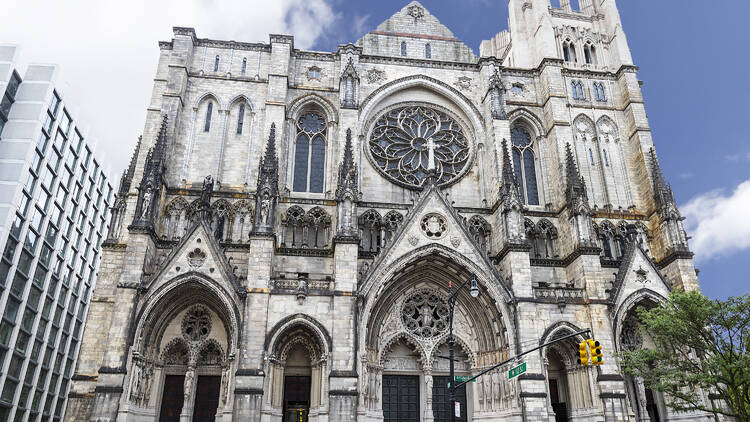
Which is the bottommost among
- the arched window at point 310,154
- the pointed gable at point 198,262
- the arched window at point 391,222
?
the pointed gable at point 198,262

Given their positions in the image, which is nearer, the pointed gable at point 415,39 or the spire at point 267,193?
the spire at point 267,193

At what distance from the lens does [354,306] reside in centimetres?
2031

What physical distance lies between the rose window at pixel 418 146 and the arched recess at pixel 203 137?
7503 millimetres

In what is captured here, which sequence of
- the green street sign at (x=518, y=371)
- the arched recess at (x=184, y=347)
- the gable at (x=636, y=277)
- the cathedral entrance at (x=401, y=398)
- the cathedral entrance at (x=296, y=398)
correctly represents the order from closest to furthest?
the green street sign at (x=518, y=371)
the arched recess at (x=184, y=347)
the cathedral entrance at (x=296, y=398)
the cathedral entrance at (x=401, y=398)
the gable at (x=636, y=277)

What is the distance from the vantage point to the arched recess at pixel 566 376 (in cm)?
2100

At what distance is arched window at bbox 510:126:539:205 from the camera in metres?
27.3

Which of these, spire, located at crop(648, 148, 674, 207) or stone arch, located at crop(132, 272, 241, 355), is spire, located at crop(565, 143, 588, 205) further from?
stone arch, located at crop(132, 272, 241, 355)

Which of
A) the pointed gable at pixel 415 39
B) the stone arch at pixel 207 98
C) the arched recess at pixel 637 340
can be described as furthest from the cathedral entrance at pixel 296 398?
the pointed gable at pixel 415 39

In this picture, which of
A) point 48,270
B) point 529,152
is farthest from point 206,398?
point 48,270

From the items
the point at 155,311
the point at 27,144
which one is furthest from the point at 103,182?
the point at 155,311

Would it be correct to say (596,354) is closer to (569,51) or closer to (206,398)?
(206,398)

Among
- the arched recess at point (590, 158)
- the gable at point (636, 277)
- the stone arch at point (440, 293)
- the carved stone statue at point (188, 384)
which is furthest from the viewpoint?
the arched recess at point (590, 158)

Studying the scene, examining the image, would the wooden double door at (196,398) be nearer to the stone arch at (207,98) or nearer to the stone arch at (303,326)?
the stone arch at (303,326)

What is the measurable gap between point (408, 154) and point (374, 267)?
8.03 metres
